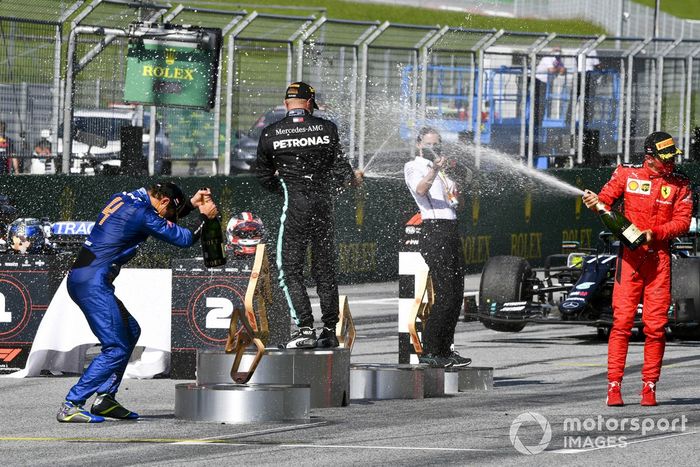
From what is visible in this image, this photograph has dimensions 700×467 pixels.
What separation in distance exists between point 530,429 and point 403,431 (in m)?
0.73

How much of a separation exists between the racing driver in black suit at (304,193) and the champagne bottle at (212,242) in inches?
38.9

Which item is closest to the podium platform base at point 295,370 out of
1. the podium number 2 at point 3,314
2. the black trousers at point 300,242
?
the black trousers at point 300,242

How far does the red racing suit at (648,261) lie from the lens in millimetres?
10922

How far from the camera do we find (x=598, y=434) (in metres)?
9.34

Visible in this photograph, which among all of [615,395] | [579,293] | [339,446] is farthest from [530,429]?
[579,293]

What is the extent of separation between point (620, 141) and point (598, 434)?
60.3 feet

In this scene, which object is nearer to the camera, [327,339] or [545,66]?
[327,339]

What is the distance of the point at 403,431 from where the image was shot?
948 cm

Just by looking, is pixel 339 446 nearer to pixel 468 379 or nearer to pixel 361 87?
pixel 468 379

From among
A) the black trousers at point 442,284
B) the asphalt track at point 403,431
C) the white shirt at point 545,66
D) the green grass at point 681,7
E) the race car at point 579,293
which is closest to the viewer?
the asphalt track at point 403,431

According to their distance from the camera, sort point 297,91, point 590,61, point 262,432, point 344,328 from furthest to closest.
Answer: point 590,61, point 344,328, point 297,91, point 262,432

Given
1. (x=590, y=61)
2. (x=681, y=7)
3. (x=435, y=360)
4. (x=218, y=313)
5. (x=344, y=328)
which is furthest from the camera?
(x=681, y=7)

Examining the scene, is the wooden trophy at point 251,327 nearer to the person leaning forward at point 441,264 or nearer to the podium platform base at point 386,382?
the podium platform base at point 386,382

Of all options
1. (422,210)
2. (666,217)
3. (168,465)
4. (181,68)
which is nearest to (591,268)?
(422,210)
